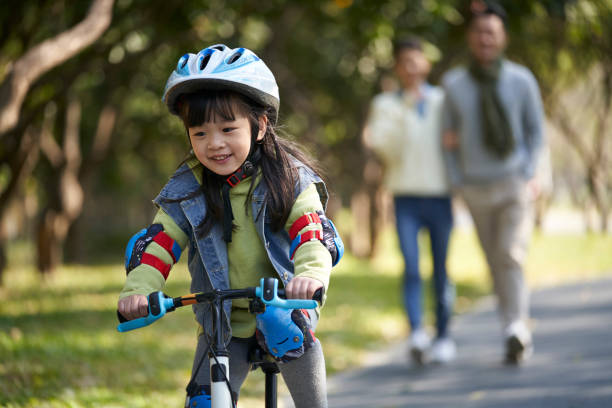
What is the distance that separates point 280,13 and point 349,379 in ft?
16.9

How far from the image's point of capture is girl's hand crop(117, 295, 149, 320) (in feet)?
7.70

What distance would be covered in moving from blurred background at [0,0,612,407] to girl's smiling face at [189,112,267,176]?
58cm

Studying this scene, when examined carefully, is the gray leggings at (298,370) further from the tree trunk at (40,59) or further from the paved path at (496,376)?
the tree trunk at (40,59)

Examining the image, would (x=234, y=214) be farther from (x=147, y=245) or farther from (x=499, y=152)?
(x=499, y=152)

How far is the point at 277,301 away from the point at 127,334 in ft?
17.2

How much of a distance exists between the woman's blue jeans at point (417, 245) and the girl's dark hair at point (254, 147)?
3042mm

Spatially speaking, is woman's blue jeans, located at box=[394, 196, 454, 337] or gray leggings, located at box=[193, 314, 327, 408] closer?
gray leggings, located at box=[193, 314, 327, 408]

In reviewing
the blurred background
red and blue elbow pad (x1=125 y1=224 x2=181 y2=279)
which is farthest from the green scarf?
red and blue elbow pad (x1=125 y1=224 x2=181 y2=279)

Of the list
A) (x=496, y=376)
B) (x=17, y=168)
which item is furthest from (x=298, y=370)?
(x=17, y=168)

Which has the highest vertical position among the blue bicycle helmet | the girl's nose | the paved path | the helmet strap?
the blue bicycle helmet

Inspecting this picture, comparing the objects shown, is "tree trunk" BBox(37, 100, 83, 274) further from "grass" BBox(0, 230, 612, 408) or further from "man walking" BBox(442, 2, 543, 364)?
"man walking" BBox(442, 2, 543, 364)

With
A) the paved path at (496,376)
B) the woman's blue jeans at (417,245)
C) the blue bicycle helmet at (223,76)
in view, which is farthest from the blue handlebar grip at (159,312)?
the woman's blue jeans at (417,245)

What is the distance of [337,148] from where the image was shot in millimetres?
22781

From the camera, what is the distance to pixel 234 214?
8.59ft
